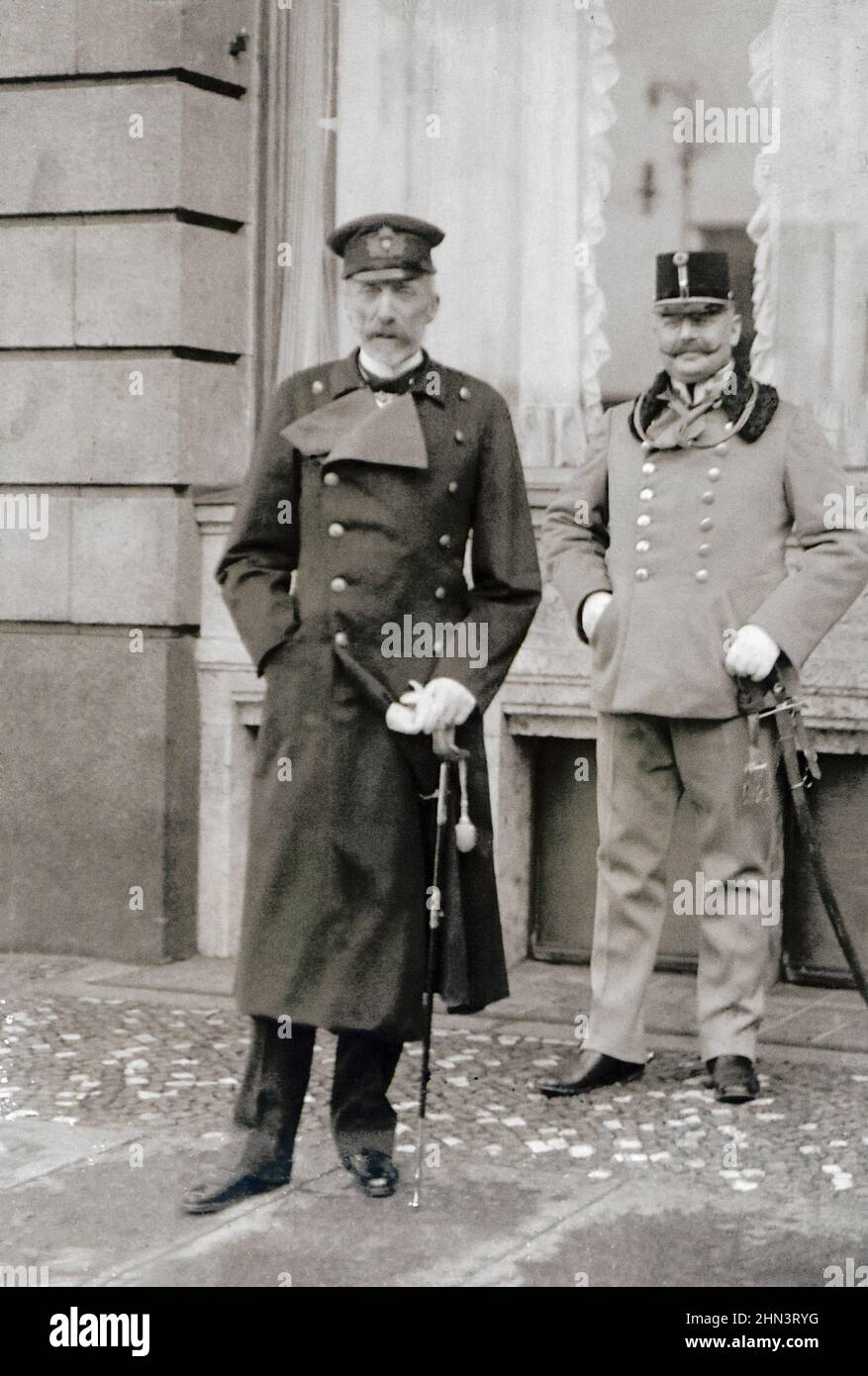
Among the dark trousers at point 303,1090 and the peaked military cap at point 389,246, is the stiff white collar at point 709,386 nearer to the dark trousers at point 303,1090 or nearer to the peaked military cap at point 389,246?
the peaked military cap at point 389,246

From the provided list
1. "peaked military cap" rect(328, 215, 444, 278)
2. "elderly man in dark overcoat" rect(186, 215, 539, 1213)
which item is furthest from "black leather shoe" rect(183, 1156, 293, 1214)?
"peaked military cap" rect(328, 215, 444, 278)

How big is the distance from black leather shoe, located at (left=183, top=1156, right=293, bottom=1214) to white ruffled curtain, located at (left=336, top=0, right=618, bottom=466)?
3464 mm

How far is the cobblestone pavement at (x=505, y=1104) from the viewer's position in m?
5.66

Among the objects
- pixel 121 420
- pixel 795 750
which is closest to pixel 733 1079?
pixel 795 750

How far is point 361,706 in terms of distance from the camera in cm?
529

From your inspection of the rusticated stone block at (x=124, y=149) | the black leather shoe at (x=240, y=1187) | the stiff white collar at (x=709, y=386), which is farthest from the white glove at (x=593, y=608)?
the rusticated stone block at (x=124, y=149)

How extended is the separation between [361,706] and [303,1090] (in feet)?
2.96

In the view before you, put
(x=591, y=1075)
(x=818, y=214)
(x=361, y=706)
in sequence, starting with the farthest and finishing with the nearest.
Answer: (x=818, y=214), (x=591, y=1075), (x=361, y=706)

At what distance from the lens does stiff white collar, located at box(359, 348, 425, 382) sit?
5402mm

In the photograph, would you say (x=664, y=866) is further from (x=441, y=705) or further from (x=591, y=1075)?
(x=441, y=705)

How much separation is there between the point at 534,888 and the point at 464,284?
2.18 m

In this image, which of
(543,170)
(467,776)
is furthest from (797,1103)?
(543,170)

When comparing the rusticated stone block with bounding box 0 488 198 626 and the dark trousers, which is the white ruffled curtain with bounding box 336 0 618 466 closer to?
the rusticated stone block with bounding box 0 488 198 626

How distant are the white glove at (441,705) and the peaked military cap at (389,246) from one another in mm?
945
